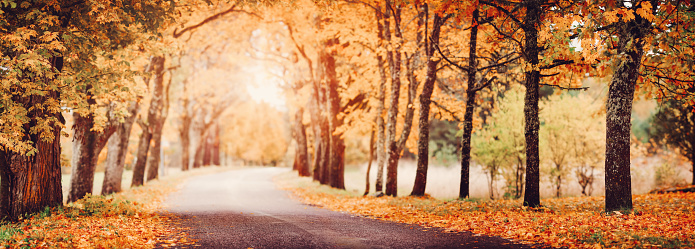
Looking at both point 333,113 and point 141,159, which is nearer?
point 333,113

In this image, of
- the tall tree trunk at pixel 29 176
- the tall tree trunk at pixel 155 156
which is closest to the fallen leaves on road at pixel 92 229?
the tall tree trunk at pixel 29 176

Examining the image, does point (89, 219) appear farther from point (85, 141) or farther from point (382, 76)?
point (382, 76)

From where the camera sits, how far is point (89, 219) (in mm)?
9117

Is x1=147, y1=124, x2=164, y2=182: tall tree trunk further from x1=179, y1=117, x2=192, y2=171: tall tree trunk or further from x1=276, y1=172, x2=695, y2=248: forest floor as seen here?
x1=276, y1=172, x2=695, y2=248: forest floor

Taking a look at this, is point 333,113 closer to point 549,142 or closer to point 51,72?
point 549,142

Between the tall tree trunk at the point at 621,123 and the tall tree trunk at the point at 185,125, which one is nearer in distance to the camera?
the tall tree trunk at the point at 621,123

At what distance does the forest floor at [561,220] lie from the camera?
21.2ft

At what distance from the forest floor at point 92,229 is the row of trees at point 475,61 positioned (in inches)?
299

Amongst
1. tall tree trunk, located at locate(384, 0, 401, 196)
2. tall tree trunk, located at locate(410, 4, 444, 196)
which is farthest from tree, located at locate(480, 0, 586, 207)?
tall tree trunk, located at locate(384, 0, 401, 196)

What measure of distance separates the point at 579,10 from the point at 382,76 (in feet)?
28.1

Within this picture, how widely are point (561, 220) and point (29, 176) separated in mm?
11547

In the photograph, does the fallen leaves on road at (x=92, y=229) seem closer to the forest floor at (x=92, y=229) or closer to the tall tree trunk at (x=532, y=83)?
the forest floor at (x=92, y=229)

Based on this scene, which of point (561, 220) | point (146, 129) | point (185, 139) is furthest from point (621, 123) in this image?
point (185, 139)

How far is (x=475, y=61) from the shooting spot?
13.4 metres
